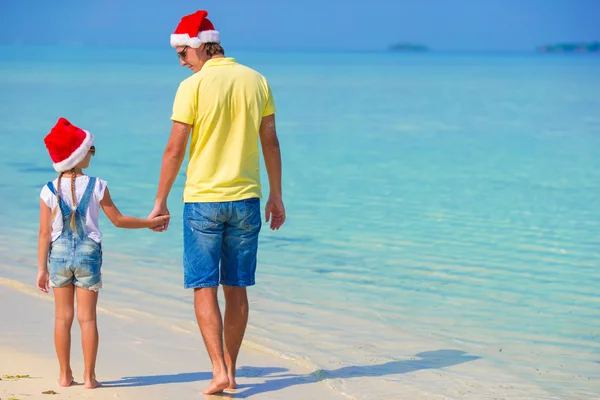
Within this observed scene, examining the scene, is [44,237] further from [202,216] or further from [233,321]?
[233,321]

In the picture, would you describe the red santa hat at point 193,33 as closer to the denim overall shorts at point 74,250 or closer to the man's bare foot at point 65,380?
the denim overall shorts at point 74,250

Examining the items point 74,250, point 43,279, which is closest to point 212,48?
point 74,250

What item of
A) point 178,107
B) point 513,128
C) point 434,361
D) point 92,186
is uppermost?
point 513,128

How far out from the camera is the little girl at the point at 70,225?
465cm

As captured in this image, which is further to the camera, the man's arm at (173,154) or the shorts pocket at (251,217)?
the shorts pocket at (251,217)

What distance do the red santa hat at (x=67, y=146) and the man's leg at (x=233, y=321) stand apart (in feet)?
3.47

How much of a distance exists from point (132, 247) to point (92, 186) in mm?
5344

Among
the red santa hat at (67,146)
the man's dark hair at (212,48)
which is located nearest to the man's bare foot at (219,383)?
the red santa hat at (67,146)

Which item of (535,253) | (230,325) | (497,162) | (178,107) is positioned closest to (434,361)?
(230,325)

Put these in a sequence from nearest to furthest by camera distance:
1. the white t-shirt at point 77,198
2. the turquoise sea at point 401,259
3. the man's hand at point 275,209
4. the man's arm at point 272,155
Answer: the white t-shirt at point 77,198 < the man's arm at point 272,155 < the man's hand at point 275,209 < the turquoise sea at point 401,259

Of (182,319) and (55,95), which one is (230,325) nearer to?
(182,319)

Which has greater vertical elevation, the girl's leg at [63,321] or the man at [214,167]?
the man at [214,167]

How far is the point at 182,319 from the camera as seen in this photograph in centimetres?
686

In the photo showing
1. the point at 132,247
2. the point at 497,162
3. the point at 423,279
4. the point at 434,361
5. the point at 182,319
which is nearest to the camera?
the point at 434,361
